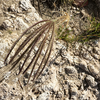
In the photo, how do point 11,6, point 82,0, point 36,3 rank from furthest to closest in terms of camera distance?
1. point 82,0
2. point 36,3
3. point 11,6

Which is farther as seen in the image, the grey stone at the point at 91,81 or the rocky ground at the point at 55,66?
the grey stone at the point at 91,81

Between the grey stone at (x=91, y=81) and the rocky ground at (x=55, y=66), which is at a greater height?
the rocky ground at (x=55, y=66)

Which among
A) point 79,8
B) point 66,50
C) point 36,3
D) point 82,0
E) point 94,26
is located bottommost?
point 66,50

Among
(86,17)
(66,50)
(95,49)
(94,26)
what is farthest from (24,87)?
(86,17)

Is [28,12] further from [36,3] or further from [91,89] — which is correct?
[91,89]

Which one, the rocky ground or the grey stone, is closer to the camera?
the rocky ground

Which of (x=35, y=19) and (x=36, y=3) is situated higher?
(x=36, y=3)

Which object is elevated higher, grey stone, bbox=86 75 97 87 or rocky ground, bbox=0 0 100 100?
rocky ground, bbox=0 0 100 100

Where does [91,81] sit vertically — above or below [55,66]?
below
